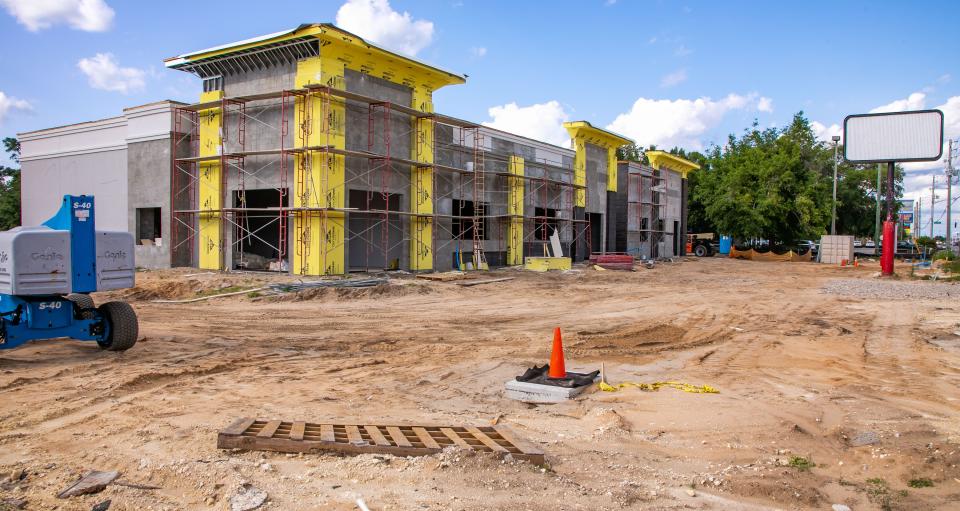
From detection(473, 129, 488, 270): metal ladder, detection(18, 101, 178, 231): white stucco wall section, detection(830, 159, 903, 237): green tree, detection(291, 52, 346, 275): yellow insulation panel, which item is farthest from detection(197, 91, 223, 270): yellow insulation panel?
detection(830, 159, 903, 237): green tree

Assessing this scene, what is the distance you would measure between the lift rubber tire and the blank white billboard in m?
29.9

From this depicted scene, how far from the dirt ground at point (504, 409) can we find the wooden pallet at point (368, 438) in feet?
0.43

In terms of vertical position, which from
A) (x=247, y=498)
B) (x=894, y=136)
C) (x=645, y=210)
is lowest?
(x=247, y=498)

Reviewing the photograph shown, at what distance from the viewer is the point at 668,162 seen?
153 ft

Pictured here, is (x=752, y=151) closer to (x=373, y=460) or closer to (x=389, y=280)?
(x=389, y=280)

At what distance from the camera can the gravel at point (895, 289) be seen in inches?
771

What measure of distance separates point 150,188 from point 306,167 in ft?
26.3

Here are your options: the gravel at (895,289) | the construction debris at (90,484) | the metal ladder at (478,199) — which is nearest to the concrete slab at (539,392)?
the construction debris at (90,484)

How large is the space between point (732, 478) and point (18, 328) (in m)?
8.54

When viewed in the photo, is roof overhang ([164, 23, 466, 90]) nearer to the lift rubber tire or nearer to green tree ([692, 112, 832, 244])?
the lift rubber tire

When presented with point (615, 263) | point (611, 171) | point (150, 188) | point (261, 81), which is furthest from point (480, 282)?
point (611, 171)

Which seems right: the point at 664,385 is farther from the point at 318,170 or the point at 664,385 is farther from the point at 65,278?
the point at 318,170

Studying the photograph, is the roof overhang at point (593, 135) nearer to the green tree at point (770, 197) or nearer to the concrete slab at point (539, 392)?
the green tree at point (770, 197)

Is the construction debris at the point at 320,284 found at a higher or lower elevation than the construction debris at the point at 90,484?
higher
